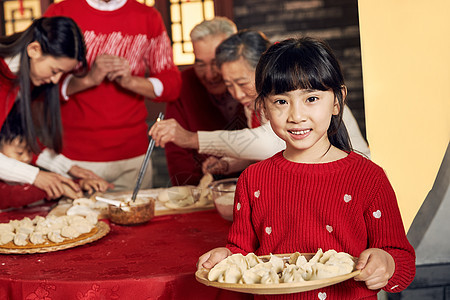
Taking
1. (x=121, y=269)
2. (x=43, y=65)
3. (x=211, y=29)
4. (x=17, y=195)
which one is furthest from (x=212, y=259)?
(x=211, y=29)

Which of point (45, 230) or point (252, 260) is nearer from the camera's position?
point (252, 260)

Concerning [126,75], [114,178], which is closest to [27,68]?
[126,75]

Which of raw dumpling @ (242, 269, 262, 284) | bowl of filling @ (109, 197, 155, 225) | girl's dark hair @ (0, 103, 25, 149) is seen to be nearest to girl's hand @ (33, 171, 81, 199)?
girl's dark hair @ (0, 103, 25, 149)

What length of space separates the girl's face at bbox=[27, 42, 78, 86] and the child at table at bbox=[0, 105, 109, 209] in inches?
7.0

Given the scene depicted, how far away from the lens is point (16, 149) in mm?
2424

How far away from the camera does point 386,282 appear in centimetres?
113

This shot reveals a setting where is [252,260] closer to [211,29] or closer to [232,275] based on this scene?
[232,275]

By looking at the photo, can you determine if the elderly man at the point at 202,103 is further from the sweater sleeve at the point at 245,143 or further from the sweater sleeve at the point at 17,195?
the sweater sleeve at the point at 17,195

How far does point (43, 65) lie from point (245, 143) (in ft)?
3.40

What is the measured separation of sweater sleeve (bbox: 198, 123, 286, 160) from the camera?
6.93ft

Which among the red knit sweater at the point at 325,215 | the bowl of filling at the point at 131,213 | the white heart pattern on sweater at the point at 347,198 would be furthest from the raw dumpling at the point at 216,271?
the bowl of filling at the point at 131,213

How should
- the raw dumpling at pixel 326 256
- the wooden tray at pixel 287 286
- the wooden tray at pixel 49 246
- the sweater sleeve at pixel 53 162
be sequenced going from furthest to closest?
the sweater sleeve at pixel 53 162 < the wooden tray at pixel 49 246 < the raw dumpling at pixel 326 256 < the wooden tray at pixel 287 286

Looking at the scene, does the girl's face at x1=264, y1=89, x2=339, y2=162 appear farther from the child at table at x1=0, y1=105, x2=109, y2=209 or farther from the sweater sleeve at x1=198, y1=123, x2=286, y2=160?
the child at table at x1=0, y1=105, x2=109, y2=209

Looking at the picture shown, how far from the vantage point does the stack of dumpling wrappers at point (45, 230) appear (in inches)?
64.7
